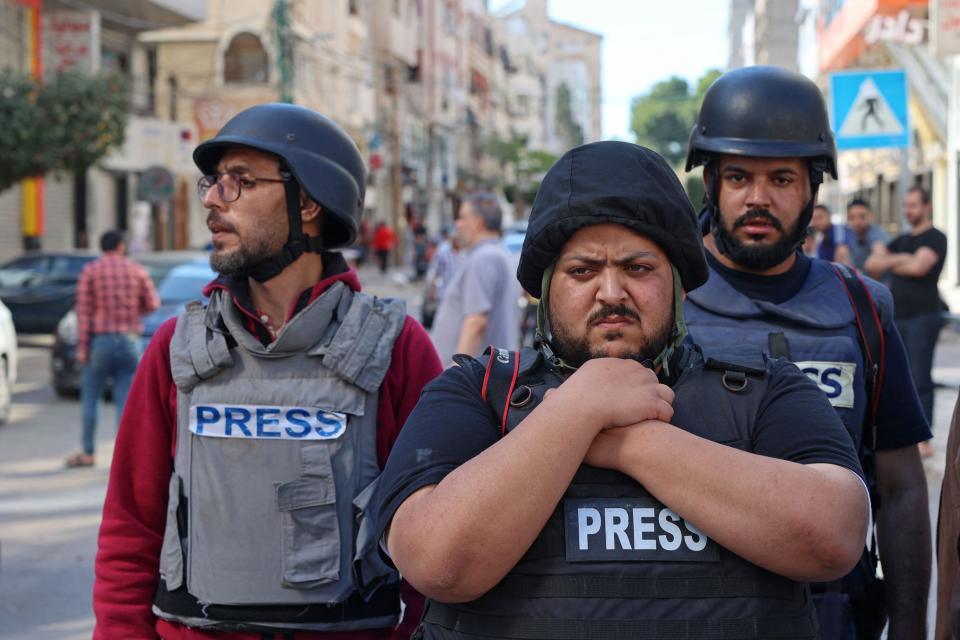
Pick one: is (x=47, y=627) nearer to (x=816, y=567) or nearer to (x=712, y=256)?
(x=712, y=256)

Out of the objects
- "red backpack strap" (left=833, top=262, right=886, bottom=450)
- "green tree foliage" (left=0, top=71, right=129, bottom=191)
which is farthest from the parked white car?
"red backpack strap" (left=833, top=262, right=886, bottom=450)

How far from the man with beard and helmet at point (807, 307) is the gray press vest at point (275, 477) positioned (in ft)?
2.68

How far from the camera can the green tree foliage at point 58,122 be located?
2252 cm

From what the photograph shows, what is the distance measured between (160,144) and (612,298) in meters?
32.9

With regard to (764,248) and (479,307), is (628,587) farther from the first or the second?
(479,307)

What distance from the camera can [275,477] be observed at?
2965 mm

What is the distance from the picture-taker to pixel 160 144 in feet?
111

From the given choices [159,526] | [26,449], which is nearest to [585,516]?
[159,526]

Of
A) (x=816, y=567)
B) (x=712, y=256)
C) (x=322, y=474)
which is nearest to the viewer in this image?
(x=816, y=567)

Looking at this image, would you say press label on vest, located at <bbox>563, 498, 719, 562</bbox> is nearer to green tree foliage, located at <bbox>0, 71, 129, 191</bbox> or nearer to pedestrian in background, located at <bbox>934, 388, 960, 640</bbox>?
pedestrian in background, located at <bbox>934, 388, 960, 640</bbox>

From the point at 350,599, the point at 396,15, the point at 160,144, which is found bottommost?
the point at 350,599

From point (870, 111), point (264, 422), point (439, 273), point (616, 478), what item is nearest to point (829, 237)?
point (870, 111)

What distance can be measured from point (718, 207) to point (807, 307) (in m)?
0.34

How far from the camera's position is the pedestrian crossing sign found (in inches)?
458
